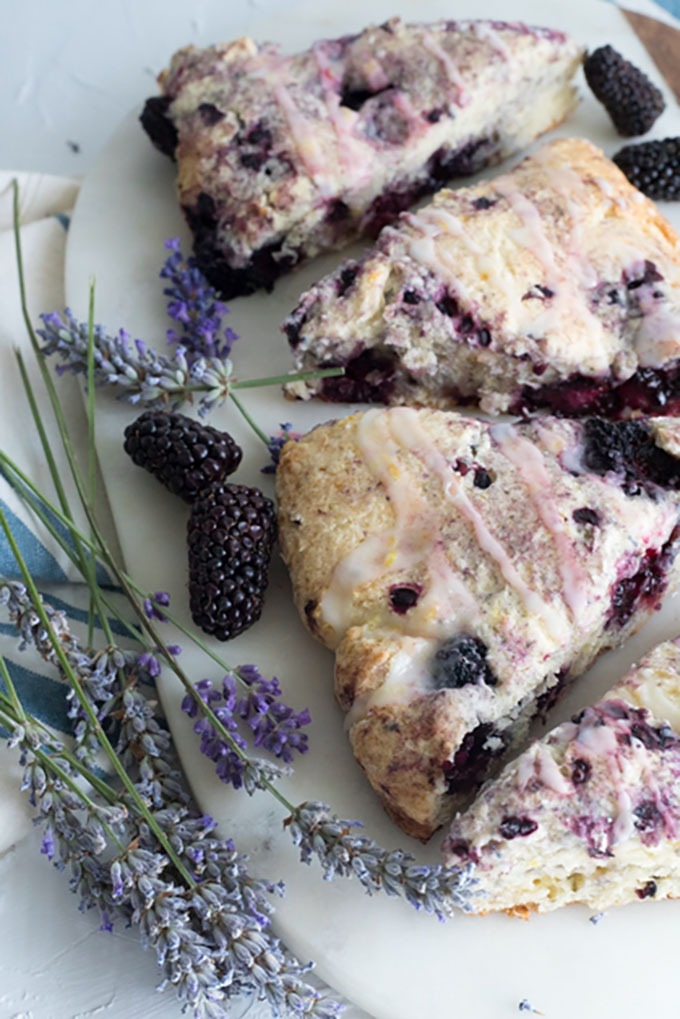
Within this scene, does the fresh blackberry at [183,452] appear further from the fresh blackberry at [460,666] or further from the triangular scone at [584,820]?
the triangular scone at [584,820]

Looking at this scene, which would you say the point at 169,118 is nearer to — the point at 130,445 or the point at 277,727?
the point at 130,445

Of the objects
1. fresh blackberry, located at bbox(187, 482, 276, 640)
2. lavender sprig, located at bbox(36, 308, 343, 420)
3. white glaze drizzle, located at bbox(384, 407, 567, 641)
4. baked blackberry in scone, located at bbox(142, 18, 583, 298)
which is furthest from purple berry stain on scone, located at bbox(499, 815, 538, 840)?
baked blackberry in scone, located at bbox(142, 18, 583, 298)

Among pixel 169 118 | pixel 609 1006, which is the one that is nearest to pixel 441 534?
pixel 609 1006

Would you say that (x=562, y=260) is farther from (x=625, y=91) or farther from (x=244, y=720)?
(x=244, y=720)

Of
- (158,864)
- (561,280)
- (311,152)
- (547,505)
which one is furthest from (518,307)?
(158,864)

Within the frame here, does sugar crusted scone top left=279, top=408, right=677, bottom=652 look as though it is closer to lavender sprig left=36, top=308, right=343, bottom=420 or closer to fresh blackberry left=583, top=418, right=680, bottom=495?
fresh blackberry left=583, top=418, right=680, bottom=495
